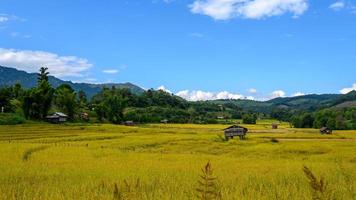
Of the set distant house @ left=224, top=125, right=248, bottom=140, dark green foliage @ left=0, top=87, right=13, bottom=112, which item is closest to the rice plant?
distant house @ left=224, top=125, right=248, bottom=140

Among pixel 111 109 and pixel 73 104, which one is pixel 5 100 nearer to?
pixel 73 104

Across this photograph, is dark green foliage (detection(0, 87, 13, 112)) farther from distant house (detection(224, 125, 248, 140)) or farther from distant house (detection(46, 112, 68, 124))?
distant house (detection(224, 125, 248, 140))

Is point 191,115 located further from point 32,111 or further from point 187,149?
point 187,149

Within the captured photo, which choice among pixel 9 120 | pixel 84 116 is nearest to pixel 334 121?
pixel 84 116

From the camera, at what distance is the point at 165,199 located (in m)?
7.08

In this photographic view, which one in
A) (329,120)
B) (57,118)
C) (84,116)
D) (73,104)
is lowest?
(57,118)

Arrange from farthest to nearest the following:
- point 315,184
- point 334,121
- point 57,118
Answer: point 334,121, point 57,118, point 315,184

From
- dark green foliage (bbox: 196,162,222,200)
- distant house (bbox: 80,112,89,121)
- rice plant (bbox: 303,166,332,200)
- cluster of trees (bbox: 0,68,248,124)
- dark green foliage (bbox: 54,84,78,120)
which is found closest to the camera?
rice plant (bbox: 303,166,332,200)

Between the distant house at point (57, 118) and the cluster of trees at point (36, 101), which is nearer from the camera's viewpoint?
the cluster of trees at point (36, 101)

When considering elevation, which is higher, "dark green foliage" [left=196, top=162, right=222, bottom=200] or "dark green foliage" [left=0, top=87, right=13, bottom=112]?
"dark green foliage" [left=0, top=87, right=13, bottom=112]

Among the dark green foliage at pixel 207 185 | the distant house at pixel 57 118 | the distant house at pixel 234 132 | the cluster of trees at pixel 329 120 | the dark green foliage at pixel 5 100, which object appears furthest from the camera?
the cluster of trees at pixel 329 120

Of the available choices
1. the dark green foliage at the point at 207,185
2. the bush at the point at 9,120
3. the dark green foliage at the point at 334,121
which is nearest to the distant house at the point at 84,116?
the bush at the point at 9,120

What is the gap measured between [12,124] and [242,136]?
35.8 metres

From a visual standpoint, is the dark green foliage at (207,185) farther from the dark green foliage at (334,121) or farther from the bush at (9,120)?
the dark green foliage at (334,121)
